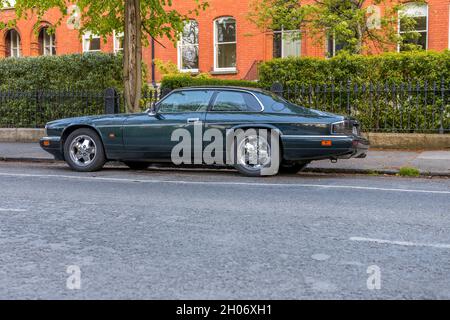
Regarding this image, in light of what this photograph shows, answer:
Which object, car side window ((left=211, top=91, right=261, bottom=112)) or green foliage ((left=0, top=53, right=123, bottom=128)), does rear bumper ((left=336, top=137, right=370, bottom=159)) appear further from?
green foliage ((left=0, top=53, right=123, bottom=128))

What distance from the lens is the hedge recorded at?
44.7ft

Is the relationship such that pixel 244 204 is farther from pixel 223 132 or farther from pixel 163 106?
pixel 163 106

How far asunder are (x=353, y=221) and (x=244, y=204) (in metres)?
1.47

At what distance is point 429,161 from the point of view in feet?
37.0

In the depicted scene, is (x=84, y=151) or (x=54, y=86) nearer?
(x=84, y=151)

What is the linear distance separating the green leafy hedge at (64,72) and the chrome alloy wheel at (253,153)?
28.2 feet

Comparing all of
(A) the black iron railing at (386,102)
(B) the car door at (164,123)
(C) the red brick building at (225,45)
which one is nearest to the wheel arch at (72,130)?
(B) the car door at (164,123)

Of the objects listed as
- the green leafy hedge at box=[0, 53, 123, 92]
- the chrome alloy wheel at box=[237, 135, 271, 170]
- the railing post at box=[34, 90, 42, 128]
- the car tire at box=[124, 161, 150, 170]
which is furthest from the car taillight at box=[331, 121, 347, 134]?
the railing post at box=[34, 90, 42, 128]

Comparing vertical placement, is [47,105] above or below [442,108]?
above

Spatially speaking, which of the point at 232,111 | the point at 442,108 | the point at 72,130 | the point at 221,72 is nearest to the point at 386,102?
the point at 442,108

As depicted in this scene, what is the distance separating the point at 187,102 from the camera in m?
9.98

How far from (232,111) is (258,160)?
3.14 ft

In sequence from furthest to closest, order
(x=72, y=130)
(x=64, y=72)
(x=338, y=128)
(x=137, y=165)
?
1. (x=64, y=72)
2. (x=137, y=165)
3. (x=72, y=130)
4. (x=338, y=128)

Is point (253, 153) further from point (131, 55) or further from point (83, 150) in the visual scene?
point (131, 55)
